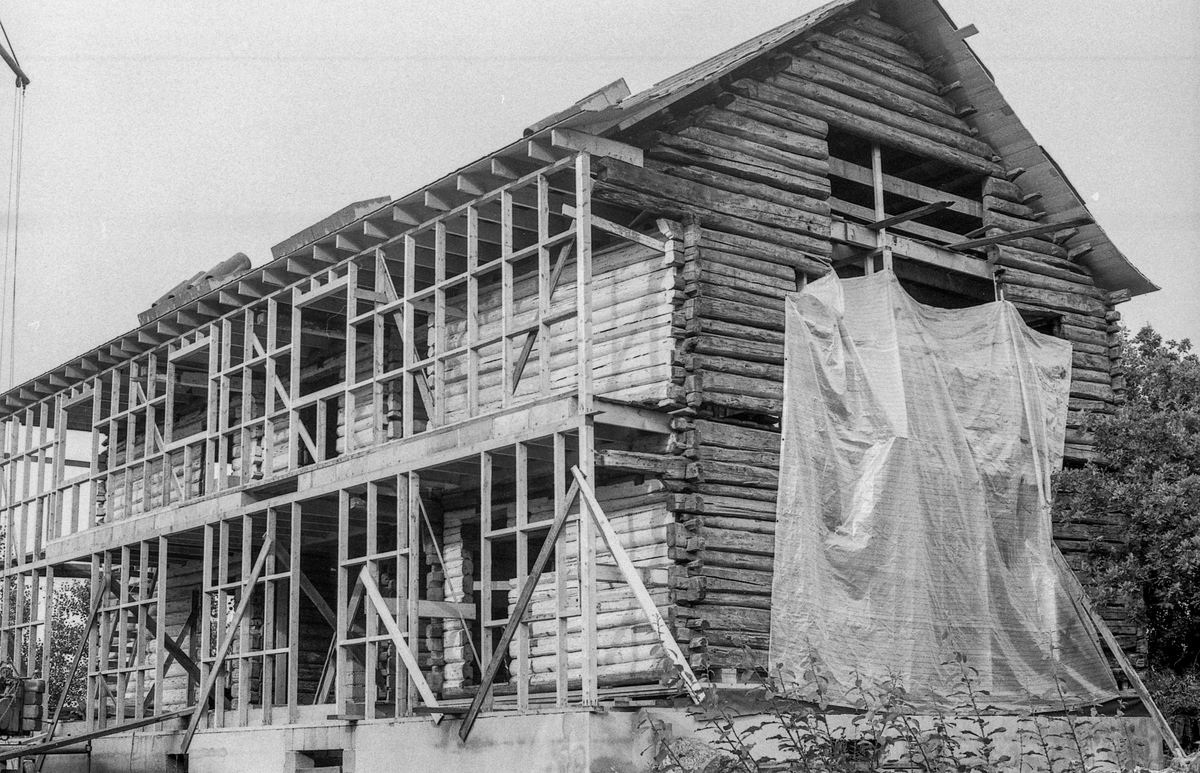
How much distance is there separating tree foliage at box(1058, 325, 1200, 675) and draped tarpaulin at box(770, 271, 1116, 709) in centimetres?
71

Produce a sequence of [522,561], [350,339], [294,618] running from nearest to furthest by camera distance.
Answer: [522,561]
[294,618]
[350,339]

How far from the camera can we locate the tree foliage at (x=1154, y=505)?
1950 centimetres

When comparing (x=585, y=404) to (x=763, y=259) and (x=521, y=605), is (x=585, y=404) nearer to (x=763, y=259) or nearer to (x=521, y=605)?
(x=521, y=605)

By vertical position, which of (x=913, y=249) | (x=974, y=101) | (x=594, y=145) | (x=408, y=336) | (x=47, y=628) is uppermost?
(x=974, y=101)

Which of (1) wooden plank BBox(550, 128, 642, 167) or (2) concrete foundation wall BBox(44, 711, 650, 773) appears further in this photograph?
(1) wooden plank BBox(550, 128, 642, 167)

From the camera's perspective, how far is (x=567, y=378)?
19.0m

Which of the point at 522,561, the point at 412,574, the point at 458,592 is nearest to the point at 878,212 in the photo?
the point at 522,561

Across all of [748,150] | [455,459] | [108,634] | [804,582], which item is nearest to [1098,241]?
[748,150]

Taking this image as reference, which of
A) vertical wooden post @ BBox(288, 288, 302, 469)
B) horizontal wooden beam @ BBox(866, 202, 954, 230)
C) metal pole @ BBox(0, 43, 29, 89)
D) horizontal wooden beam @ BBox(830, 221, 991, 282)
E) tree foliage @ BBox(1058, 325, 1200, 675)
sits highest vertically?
metal pole @ BBox(0, 43, 29, 89)

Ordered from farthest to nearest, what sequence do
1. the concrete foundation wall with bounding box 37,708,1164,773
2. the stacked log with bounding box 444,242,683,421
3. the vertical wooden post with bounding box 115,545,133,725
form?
the vertical wooden post with bounding box 115,545,133,725
the stacked log with bounding box 444,242,683,421
the concrete foundation wall with bounding box 37,708,1164,773

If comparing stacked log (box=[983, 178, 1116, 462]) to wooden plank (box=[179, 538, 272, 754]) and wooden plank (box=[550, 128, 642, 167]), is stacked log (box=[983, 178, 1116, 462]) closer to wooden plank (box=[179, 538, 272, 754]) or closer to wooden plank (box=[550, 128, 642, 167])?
wooden plank (box=[550, 128, 642, 167])

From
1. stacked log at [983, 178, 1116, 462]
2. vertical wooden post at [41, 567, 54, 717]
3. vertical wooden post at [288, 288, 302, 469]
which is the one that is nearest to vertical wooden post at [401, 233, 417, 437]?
vertical wooden post at [288, 288, 302, 469]

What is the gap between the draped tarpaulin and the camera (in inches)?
685

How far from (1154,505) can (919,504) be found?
3624 mm
